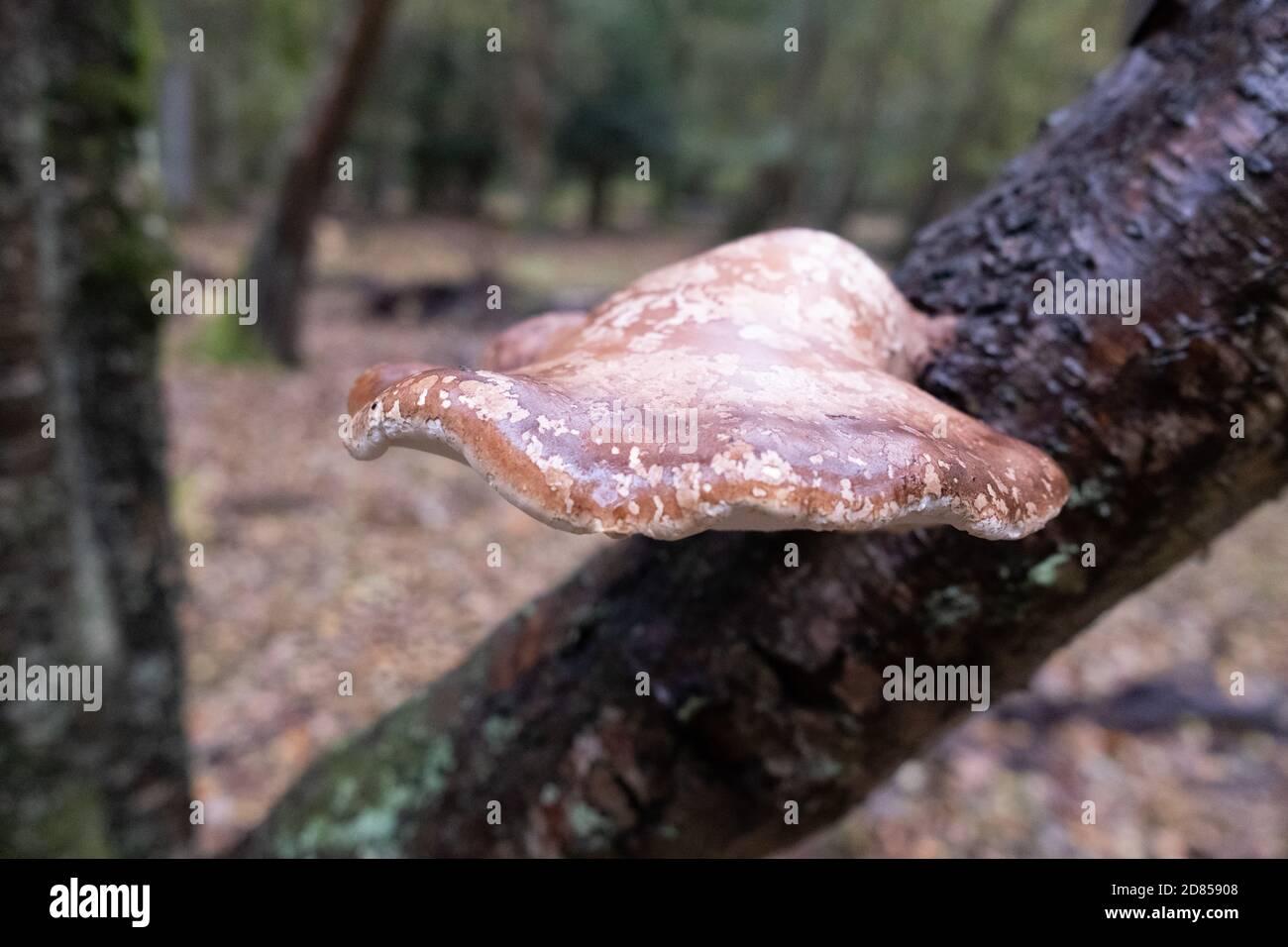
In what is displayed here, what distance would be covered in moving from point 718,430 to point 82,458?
231 centimetres

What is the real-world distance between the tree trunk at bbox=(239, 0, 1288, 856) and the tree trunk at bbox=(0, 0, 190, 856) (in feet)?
4.25

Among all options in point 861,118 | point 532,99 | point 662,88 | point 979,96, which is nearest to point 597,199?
point 662,88

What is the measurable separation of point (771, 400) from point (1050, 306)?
22.8 inches

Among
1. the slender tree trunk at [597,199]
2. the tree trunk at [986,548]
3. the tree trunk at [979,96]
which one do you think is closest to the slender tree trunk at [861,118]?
the tree trunk at [979,96]

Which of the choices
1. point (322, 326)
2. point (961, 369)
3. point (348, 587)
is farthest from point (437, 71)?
point (961, 369)

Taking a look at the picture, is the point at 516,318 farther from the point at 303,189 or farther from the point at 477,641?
the point at 477,641

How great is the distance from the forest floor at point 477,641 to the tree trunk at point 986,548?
2.06m

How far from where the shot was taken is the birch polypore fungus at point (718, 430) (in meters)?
0.85

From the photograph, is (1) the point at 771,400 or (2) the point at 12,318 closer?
(1) the point at 771,400

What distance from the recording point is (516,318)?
1216 cm

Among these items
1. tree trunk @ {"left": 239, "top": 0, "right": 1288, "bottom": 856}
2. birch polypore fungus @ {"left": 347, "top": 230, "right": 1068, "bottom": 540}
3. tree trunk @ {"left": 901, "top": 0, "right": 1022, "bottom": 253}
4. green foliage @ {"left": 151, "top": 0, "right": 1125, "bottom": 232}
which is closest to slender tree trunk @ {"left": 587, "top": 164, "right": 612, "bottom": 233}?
green foliage @ {"left": 151, "top": 0, "right": 1125, "bottom": 232}

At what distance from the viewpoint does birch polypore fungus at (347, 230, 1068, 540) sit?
0.85m

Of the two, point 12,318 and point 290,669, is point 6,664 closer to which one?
point 12,318
